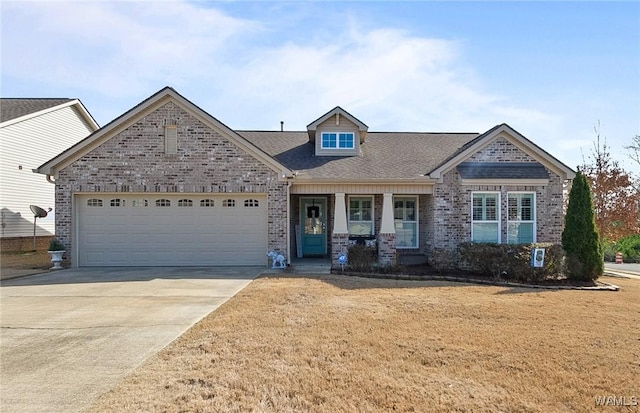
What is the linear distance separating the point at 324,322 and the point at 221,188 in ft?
26.7

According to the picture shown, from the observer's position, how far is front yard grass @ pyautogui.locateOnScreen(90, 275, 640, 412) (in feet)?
13.4

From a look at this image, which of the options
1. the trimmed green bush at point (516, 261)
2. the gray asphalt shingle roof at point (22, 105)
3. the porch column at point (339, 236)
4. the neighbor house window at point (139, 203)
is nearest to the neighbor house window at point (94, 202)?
the neighbor house window at point (139, 203)

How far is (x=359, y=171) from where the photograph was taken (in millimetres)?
14891

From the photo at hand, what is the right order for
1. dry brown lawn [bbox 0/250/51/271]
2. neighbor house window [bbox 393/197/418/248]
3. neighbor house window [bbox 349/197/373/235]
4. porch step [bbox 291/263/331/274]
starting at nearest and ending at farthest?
porch step [bbox 291/263/331/274] < dry brown lawn [bbox 0/250/51/271] < neighbor house window [bbox 393/197/418/248] < neighbor house window [bbox 349/197/373/235]

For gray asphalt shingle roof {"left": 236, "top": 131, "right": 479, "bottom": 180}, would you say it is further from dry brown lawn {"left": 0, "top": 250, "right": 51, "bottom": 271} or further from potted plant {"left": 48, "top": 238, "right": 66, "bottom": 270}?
dry brown lawn {"left": 0, "top": 250, "right": 51, "bottom": 271}

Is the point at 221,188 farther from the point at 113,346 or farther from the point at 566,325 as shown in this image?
the point at 566,325

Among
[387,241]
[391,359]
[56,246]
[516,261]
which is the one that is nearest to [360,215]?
[387,241]

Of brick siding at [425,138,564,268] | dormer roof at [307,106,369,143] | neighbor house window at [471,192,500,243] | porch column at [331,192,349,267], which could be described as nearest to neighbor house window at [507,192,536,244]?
brick siding at [425,138,564,268]

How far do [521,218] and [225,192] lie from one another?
9.76 m

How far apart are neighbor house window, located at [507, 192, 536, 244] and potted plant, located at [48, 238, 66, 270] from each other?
14383 mm

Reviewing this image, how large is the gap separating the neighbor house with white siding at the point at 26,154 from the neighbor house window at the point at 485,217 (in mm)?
20398

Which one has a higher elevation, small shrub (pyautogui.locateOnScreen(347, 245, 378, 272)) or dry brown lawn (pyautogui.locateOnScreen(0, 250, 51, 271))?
small shrub (pyautogui.locateOnScreen(347, 245, 378, 272))

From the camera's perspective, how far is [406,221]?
1587 cm

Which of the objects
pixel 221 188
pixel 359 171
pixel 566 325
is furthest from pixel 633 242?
pixel 221 188
